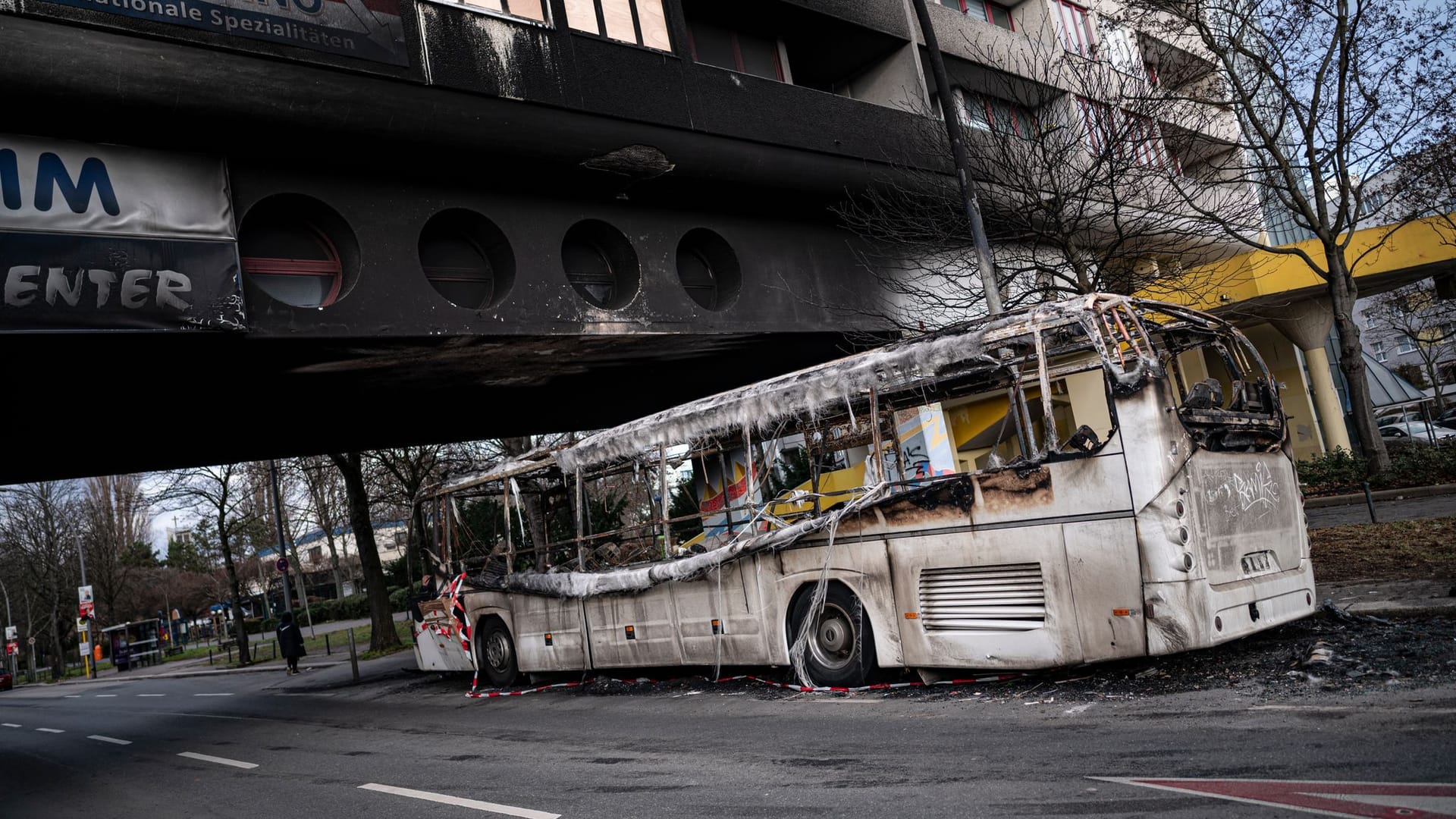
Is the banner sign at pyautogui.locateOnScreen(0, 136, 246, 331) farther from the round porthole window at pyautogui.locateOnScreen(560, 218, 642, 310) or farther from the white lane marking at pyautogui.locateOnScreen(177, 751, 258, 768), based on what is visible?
the round porthole window at pyautogui.locateOnScreen(560, 218, 642, 310)

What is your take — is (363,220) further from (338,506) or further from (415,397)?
(338,506)

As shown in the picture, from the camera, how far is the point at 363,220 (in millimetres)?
12750

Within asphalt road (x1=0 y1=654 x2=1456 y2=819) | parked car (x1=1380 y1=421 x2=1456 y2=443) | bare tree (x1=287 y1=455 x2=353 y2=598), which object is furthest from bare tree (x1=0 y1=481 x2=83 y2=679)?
parked car (x1=1380 y1=421 x2=1456 y2=443)

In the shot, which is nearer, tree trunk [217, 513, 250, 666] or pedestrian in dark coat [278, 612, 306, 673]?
pedestrian in dark coat [278, 612, 306, 673]

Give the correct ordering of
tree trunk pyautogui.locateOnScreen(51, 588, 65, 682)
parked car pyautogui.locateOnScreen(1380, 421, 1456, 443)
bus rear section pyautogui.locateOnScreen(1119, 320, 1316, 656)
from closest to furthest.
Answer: bus rear section pyautogui.locateOnScreen(1119, 320, 1316, 656)
parked car pyautogui.locateOnScreen(1380, 421, 1456, 443)
tree trunk pyautogui.locateOnScreen(51, 588, 65, 682)

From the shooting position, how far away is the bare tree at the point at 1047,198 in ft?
49.2

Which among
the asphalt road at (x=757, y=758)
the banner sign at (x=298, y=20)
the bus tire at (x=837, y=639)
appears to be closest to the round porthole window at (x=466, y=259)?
the banner sign at (x=298, y=20)

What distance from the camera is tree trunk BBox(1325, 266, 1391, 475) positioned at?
1875cm

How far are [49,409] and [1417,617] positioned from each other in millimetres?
16384

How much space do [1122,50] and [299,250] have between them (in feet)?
64.2

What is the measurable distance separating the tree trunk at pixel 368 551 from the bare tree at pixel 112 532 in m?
24.0

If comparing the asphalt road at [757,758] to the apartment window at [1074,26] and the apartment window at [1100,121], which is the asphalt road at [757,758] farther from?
the apartment window at [1074,26]

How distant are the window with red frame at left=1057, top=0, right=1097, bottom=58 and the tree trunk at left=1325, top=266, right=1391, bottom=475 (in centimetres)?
975

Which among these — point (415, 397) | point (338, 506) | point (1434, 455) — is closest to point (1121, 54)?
point (1434, 455)
